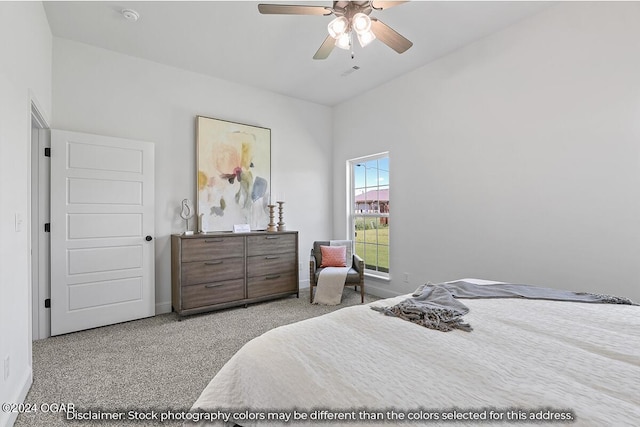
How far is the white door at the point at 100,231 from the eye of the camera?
9.75ft

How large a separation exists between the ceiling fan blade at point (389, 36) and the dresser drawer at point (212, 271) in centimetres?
285

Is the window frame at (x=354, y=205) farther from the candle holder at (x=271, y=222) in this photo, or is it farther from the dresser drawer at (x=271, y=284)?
the candle holder at (x=271, y=222)

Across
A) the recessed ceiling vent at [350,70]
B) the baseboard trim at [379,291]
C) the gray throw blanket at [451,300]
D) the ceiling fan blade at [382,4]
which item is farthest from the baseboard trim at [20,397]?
the recessed ceiling vent at [350,70]

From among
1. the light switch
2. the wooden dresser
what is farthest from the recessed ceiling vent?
the light switch

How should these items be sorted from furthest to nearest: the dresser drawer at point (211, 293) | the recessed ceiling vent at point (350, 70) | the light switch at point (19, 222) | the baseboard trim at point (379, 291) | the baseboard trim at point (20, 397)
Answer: the baseboard trim at point (379, 291)
the recessed ceiling vent at point (350, 70)
the dresser drawer at point (211, 293)
the light switch at point (19, 222)
the baseboard trim at point (20, 397)

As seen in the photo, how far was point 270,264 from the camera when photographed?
13.2ft

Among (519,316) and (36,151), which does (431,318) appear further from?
(36,151)

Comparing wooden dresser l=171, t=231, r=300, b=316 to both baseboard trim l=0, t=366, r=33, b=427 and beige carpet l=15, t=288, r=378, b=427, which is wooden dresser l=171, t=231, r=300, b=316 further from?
baseboard trim l=0, t=366, r=33, b=427

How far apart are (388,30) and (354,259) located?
113 inches

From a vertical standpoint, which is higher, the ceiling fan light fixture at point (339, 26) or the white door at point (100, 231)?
the ceiling fan light fixture at point (339, 26)

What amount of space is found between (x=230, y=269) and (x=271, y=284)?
24.5 inches

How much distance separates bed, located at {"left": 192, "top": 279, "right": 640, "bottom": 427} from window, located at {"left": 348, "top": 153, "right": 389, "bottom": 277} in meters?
2.98

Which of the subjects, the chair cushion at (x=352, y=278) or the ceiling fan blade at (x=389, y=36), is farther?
the chair cushion at (x=352, y=278)

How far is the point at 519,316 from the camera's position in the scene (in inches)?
60.0
